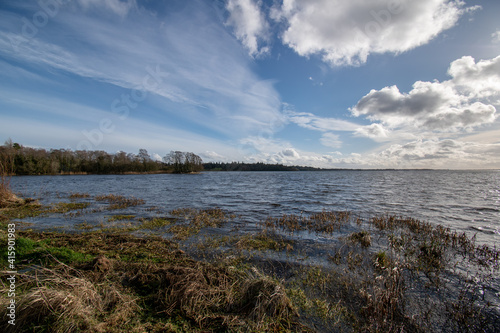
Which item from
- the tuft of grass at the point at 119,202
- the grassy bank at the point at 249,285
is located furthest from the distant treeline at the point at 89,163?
the grassy bank at the point at 249,285

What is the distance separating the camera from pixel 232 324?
4.37 metres

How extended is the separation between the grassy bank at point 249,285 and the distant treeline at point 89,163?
336ft

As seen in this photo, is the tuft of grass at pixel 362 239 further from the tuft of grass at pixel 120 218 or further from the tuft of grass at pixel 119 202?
the tuft of grass at pixel 119 202

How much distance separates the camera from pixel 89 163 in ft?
335

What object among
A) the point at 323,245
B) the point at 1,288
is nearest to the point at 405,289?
the point at 323,245

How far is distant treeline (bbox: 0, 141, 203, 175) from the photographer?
3169 inches

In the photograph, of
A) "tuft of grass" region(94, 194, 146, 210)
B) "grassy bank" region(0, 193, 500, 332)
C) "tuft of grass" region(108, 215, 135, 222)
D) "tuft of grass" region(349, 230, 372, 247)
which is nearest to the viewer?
"grassy bank" region(0, 193, 500, 332)

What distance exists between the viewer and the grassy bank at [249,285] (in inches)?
170

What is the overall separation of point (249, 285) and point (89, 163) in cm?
12511

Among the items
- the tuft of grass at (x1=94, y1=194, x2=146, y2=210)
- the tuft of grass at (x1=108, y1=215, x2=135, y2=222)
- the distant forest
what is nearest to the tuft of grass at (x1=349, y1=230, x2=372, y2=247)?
the tuft of grass at (x1=108, y1=215, x2=135, y2=222)

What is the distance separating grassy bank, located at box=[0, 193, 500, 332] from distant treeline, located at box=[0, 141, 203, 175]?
102m

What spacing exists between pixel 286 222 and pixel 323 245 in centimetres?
405

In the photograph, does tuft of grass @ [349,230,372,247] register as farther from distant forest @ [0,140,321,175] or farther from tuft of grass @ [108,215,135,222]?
distant forest @ [0,140,321,175]

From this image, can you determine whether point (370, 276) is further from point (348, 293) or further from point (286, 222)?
point (286, 222)
